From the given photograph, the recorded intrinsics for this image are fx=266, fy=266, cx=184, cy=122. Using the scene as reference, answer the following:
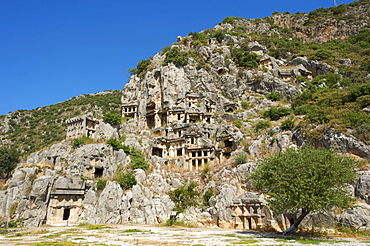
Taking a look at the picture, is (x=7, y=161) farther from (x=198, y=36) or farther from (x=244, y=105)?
(x=198, y=36)

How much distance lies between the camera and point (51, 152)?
51.9m

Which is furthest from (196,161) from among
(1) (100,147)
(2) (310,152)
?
(2) (310,152)

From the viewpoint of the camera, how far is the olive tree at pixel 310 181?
25328 mm

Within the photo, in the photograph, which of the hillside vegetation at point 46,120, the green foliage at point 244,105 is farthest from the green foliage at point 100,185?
the hillside vegetation at point 46,120

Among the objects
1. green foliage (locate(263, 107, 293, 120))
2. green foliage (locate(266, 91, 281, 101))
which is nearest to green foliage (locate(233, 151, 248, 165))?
green foliage (locate(263, 107, 293, 120))

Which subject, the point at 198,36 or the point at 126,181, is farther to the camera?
the point at 198,36

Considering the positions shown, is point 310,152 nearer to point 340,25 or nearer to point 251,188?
point 251,188

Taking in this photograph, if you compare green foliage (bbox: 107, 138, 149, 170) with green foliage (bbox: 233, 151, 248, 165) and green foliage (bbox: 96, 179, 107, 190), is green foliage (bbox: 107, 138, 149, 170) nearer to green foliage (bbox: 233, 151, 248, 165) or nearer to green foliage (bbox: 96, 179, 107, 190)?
green foliage (bbox: 96, 179, 107, 190)

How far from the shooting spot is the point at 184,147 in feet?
190

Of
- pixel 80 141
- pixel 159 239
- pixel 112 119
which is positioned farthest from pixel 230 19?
pixel 159 239

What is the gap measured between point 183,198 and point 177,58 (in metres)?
42.9

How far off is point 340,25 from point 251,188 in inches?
4008

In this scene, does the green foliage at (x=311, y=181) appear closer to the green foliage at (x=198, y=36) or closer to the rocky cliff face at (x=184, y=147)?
the rocky cliff face at (x=184, y=147)

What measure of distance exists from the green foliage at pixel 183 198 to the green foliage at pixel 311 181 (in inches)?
736
